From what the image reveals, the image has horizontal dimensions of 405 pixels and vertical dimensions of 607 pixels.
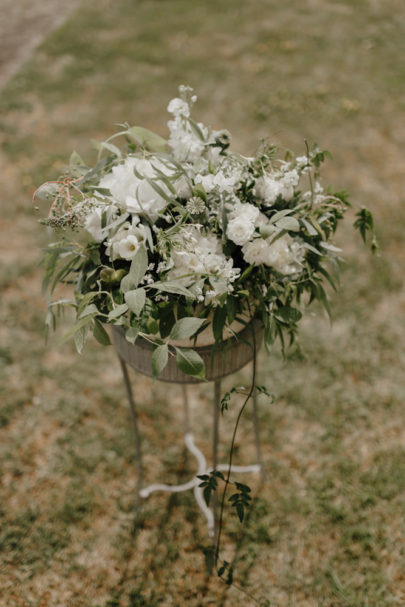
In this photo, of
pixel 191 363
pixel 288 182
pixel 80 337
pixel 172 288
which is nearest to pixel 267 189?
pixel 288 182

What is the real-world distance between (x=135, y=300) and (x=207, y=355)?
1.14ft

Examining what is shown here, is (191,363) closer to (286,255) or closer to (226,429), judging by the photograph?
(286,255)

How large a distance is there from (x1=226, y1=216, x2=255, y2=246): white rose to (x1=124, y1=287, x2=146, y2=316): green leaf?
263mm

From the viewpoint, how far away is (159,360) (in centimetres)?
115

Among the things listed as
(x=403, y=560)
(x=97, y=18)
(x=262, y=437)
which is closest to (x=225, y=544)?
(x=262, y=437)

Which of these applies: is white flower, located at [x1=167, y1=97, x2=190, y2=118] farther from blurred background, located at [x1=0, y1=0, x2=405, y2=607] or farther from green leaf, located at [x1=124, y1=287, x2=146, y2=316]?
blurred background, located at [x1=0, y1=0, x2=405, y2=607]

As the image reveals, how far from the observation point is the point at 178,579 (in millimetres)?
1905

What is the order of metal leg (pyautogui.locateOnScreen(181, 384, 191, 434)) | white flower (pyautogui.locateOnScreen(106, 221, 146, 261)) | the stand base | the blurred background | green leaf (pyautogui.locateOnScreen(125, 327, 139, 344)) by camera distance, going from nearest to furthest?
green leaf (pyautogui.locateOnScreen(125, 327, 139, 344))
white flower (pyautogui.locateOnScreen(106, 221, 146, 261))
the blurred background
the stand base
metal leg (pyautogui.locateOnScreen(181, 384, 191, 434))

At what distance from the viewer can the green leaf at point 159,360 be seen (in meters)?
1.13

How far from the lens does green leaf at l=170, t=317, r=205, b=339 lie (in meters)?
1.13

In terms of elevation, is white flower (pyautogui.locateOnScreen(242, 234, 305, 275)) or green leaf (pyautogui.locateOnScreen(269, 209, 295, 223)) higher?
green leaf (pyautogui.locateOnScreen(269, 209, 295, 223))

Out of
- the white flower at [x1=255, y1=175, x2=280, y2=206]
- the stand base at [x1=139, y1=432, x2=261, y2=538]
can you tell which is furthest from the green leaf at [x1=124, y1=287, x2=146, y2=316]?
the stand base at [x1=139, y1=432, x2=261, y2=538]

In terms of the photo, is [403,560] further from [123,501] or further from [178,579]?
[123,501]

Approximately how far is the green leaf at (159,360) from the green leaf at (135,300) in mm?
105
